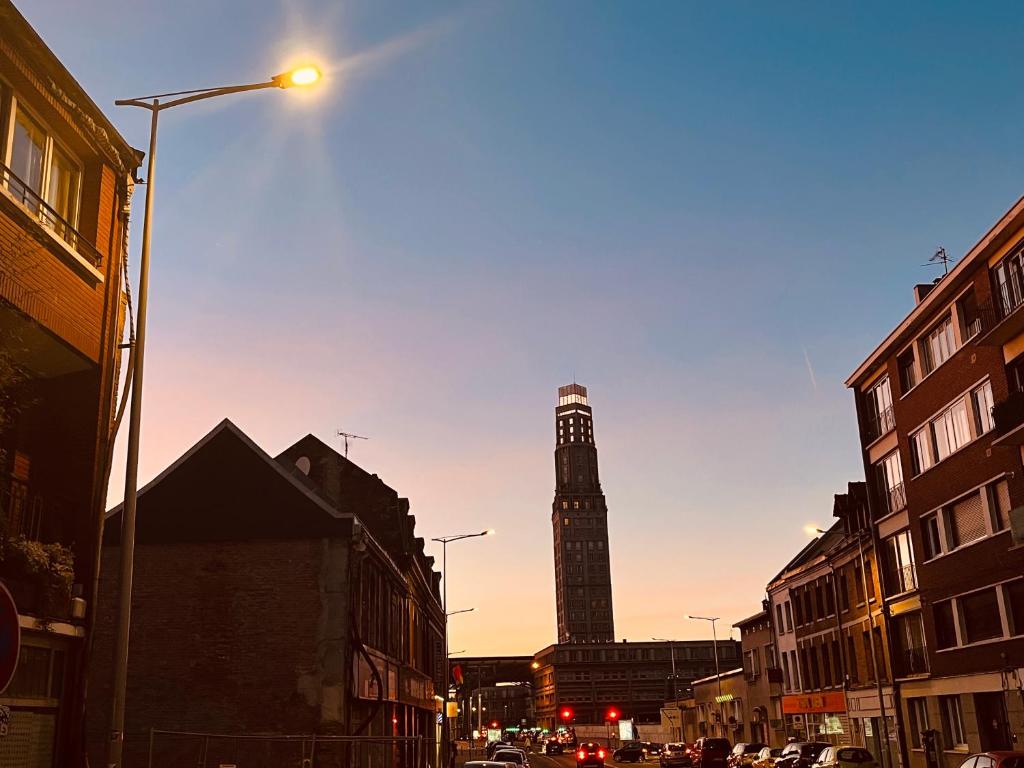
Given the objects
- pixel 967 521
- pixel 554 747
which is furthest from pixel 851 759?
pixel 554 747

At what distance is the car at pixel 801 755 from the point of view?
38.6 meters

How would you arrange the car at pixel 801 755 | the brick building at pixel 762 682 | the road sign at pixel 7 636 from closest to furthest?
the road sign at pixel 7 636 → the car at pixel 801 755 → the brick building at pixel 762 682

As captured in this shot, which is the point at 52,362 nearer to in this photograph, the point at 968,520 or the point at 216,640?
the point at 216,640

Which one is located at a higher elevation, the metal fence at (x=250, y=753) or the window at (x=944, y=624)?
the window at (x=944, y=624)

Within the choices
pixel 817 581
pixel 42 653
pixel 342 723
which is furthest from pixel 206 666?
pixel 817 581

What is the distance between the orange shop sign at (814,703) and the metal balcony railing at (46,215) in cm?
4544

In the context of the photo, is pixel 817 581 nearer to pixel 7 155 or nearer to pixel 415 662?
pixel 415 662

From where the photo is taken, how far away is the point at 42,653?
13.2 m

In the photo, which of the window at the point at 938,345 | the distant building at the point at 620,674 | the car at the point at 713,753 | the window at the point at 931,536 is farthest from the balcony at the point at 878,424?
the distant building at the point at 620,674

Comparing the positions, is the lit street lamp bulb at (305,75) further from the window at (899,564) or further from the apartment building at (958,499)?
the window at (899,564)

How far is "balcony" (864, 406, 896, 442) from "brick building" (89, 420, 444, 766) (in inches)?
919

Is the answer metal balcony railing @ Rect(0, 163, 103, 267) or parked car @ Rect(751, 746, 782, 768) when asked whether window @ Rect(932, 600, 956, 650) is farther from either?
metal balcony railing @ Rect(0, 163, 103, 267)

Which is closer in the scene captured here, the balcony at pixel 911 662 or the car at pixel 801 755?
the balcony at pixel 911 662

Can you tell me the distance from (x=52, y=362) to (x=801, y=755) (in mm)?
34884
